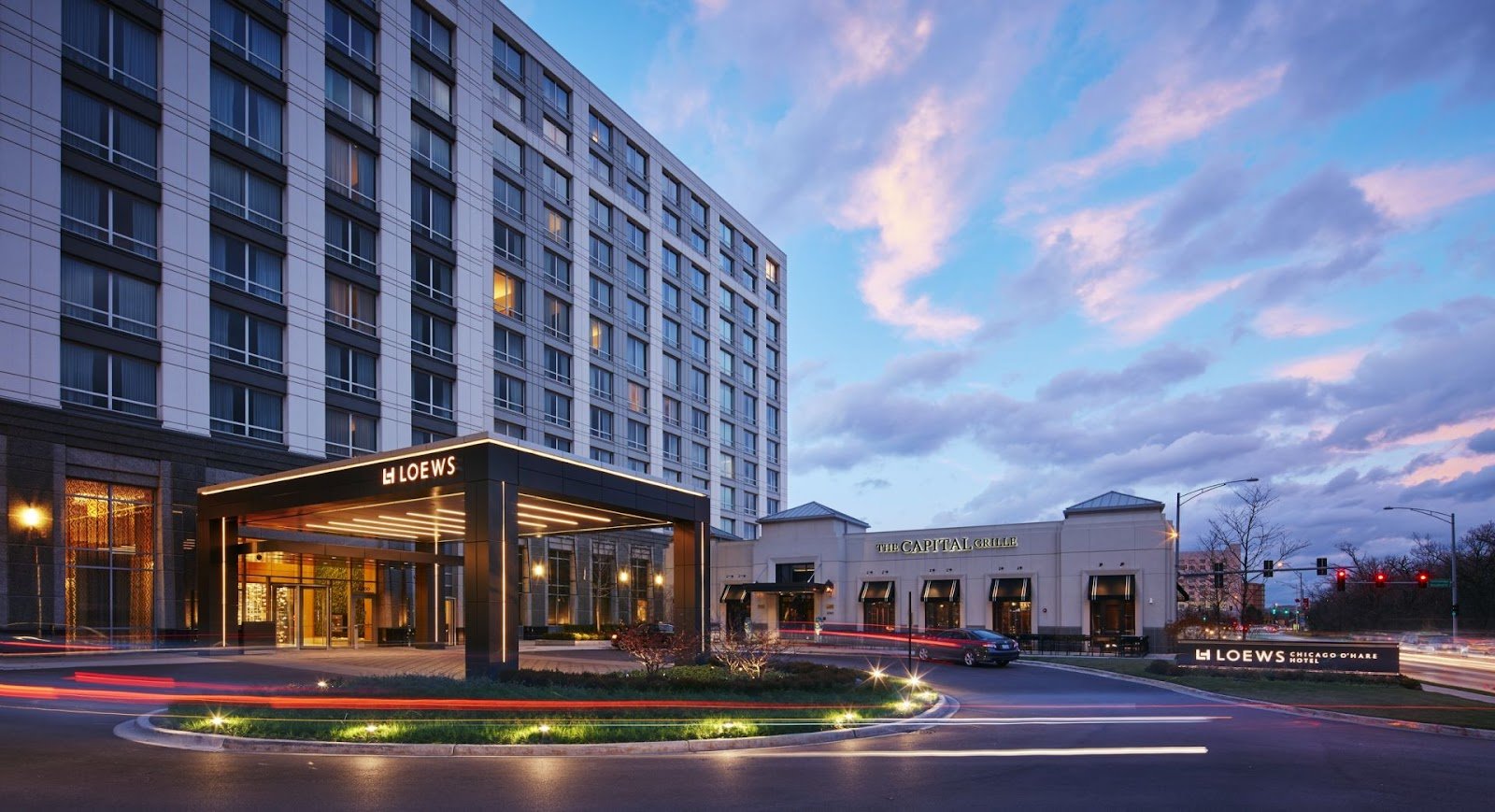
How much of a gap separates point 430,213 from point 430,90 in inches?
263

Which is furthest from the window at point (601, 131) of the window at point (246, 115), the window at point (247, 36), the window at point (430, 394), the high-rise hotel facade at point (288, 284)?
the window at point (246, 115)

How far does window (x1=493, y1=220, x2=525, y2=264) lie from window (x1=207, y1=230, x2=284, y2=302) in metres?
16.7

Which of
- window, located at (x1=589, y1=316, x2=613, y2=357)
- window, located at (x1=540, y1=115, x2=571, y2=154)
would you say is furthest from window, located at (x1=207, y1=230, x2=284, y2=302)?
window, located at (x1=589, y1=316, x2=613, y2=357)

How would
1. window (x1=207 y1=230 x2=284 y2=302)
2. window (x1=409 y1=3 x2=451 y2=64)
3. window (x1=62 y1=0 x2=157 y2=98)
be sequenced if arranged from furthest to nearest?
window (x1=409 y1=3 x2=451 y2=64)
window (x1=207 y1=230 x2=284 y2=302)
window (x1=62 y1=0 x2=157 y2=98)

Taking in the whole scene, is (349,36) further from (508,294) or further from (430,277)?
(508,294)

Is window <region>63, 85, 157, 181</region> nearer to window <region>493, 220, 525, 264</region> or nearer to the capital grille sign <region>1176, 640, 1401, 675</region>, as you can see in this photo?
window <region>493, 220, 525, 264</region>

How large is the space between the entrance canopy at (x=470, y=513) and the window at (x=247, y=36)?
18509 mm

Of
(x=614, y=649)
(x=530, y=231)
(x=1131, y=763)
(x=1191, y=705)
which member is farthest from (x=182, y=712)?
(x=530, y=231)

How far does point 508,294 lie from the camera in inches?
2389

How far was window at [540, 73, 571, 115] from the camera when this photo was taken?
218 feet

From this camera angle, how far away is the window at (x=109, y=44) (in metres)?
36.2

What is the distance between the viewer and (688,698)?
20859 millimetres

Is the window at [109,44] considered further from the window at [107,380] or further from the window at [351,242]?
the window at [107,380]

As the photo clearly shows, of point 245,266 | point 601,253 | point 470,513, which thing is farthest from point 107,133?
point 601,253
